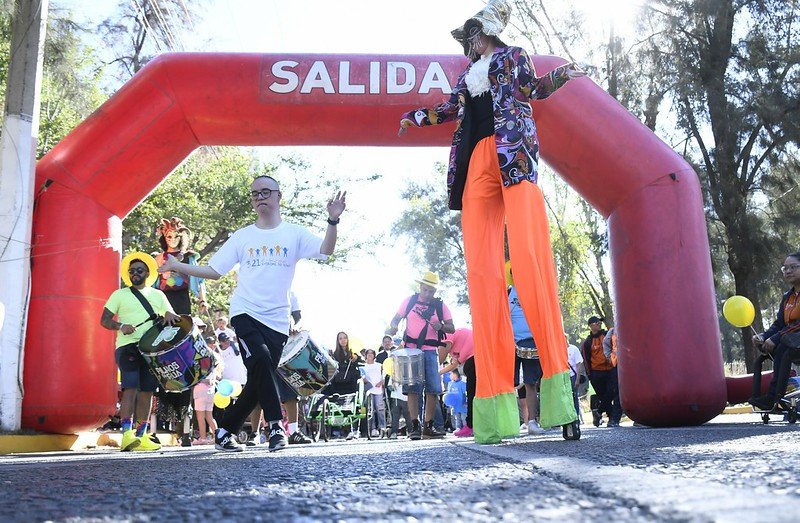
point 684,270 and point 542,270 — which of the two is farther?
point 684,270

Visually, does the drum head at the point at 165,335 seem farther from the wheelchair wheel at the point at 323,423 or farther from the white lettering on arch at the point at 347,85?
the wheelchair wheel at the point at 323,423

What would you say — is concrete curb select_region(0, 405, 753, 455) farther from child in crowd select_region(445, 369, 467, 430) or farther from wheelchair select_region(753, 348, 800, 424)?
child in crowd select_region(445, 369, 467, 430)

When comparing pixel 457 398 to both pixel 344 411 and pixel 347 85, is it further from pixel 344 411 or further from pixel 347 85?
pixel 347 85

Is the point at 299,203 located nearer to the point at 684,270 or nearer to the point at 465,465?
the point at 684,270

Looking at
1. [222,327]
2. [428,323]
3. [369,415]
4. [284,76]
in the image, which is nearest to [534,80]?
[284,76]

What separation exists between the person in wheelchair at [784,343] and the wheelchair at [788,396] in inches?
0.6

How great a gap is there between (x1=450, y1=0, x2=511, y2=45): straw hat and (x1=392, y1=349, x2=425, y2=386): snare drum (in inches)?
176

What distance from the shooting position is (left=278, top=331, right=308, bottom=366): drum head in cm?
510

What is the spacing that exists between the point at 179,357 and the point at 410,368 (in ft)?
10.2

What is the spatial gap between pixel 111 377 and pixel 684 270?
16.3 ft

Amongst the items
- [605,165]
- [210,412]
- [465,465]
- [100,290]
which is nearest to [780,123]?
[605,165]

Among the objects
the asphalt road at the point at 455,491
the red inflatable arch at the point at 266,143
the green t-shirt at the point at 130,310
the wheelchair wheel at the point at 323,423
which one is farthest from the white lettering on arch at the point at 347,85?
the wheelchair wheel at the point at 323,423

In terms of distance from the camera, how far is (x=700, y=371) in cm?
656

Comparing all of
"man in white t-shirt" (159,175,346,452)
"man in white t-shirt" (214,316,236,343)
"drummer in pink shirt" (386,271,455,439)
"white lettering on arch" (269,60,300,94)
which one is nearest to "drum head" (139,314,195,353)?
"man in white t-shirt" (159,175,346,452)
